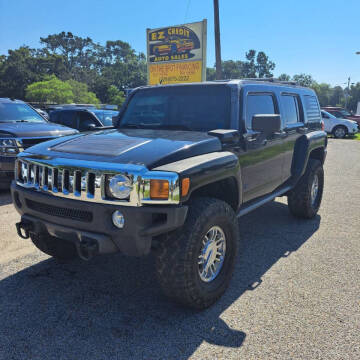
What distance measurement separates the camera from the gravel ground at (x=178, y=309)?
247 centimetres

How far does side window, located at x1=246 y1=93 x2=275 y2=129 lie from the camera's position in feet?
12.5

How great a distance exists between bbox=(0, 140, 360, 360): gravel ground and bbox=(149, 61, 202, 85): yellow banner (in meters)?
13.5

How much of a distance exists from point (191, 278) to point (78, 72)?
105 metres

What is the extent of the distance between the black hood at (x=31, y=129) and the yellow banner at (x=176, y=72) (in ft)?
34.5

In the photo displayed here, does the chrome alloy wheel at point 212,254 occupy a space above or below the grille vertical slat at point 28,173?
below

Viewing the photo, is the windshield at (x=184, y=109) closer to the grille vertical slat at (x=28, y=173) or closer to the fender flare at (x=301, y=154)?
the grille vertical slat at (x=28, y=173)

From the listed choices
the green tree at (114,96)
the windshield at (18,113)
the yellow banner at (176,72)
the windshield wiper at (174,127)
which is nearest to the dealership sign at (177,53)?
the yellow banner at (176,72)

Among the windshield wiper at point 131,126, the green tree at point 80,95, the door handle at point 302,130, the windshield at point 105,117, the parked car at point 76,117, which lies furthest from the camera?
the green tree at point 80,95

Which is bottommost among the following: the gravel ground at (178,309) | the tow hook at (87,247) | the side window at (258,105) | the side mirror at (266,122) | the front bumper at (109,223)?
the gravel ground at (178,309)

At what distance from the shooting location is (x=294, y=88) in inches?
201

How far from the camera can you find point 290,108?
4.89 metres

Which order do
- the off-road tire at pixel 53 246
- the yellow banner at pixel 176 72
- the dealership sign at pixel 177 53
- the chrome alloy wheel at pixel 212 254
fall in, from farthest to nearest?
1. the yellow banner at pixel 176 72
2. the dealership sign at pixel 177 53
3. the off-road tire at pixel 53 246
4. the chrome alloy wheel at pixel 212 254

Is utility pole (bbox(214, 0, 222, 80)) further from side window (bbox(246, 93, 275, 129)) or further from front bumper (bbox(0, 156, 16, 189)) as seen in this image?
side window (bbox(246, 93, 275, 129))

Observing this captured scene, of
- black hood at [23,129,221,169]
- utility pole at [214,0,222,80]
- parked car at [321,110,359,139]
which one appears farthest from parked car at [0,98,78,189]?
parked car at [321,110,359,139]
